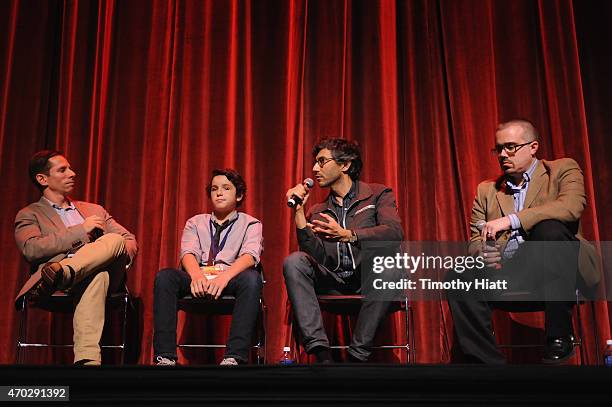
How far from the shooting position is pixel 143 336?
156 inches

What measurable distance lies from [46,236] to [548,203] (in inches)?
90.7

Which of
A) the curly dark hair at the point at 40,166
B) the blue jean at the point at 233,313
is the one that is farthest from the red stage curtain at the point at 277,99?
the blue jean at the point at 233,313

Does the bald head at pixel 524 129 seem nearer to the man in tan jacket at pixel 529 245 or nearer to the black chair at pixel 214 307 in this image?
the man in tan jacket at pixel 529 245

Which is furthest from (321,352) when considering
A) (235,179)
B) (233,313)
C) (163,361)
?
(235,179)

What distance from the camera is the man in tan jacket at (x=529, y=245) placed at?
293cm

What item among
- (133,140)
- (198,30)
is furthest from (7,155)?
(198,30)

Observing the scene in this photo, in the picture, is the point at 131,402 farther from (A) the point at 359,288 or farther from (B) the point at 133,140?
(B) the point at 133,140

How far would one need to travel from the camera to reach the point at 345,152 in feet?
12.0

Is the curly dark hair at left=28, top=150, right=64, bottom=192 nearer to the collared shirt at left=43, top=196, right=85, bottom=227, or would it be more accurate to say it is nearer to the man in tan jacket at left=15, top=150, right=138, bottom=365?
the man in tan jacket at left=15, top=150, right=138, bottom=365

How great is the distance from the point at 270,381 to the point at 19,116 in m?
2.71

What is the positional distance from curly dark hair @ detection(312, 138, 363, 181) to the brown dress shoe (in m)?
1.41

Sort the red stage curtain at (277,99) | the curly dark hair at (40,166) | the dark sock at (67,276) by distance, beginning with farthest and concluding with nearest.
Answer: the red stage curtain at (277,99) → the curly dark hair at (40,166) → the dark sock at (67,276)

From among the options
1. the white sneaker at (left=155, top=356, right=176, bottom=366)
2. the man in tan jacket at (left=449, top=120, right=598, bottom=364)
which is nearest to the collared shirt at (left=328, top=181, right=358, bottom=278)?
the man in tan jacket at (left=449, top=120, right=598, bottom=364)

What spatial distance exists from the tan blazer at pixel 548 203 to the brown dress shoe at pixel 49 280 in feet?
5.88
